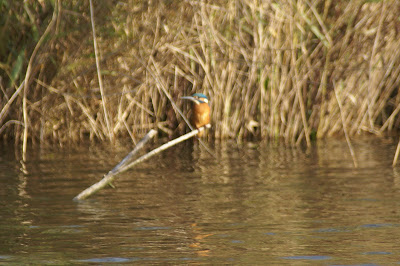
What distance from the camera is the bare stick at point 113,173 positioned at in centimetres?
477

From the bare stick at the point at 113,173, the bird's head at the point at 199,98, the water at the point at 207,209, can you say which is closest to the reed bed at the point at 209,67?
the bird's head at the point at 199,98

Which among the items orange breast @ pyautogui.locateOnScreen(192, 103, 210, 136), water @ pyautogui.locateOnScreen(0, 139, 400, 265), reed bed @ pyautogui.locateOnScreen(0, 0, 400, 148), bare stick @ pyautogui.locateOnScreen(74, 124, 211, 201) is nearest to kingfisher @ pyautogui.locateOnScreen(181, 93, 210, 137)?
orange breast @ pyautogui.locateOnScreen(192, 103, 210, 136)

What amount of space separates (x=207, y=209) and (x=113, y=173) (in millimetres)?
597

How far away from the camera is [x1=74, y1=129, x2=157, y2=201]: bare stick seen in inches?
188

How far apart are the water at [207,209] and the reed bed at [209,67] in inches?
27.2

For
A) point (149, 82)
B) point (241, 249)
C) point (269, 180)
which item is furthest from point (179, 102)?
point (241, 249)

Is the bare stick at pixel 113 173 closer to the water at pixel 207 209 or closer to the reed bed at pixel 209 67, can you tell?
the water at pixel 207 209

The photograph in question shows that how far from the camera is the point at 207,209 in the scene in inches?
198

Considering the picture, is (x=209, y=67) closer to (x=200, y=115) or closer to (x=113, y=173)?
(x=200, y=115)

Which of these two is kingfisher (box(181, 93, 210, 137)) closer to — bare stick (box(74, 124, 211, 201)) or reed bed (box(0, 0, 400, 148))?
reed bed (box(0, 0, 400, 148))

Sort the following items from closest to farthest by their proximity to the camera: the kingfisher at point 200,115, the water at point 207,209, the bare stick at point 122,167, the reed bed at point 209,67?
the water at point 207,209 → the bare stick at point 122,167 → the kingfisher at point 200,115 → the reed bed at point 209,67

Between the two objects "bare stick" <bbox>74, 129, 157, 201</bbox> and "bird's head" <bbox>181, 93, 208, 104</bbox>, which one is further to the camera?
"bird's head" <bbox>181, 93, 208, 104</bbox>

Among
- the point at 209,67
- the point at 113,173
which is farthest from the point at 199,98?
the point at 113,173

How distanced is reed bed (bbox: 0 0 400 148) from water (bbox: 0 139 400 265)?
0.69 meters
